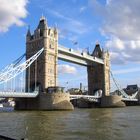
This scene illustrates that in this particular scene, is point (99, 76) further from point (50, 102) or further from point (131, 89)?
point (50, 102)

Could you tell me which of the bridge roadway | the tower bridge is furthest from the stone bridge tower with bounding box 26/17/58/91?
the bridge roadway

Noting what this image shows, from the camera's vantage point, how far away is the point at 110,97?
109m

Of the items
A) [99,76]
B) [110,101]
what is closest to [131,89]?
[99,76]

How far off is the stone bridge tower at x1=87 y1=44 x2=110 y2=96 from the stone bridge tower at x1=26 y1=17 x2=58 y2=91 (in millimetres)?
31710

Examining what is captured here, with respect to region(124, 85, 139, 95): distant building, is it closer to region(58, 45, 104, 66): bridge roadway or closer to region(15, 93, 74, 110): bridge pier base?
region(58, 45, 104, 66): bridge roadway

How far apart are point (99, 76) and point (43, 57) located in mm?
37370

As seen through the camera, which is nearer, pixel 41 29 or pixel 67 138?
pixel 67 138

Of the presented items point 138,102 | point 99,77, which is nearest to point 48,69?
point 99,77

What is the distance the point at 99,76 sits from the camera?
124812 millimetres

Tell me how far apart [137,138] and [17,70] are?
6067 cm

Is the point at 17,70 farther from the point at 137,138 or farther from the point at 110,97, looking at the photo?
the point at 137,138

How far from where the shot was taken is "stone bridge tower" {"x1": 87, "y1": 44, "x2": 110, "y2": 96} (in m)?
124

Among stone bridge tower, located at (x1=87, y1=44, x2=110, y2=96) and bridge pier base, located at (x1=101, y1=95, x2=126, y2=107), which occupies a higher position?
stone bridge tower, located at (x1=87, y1=44, x2=110, y2=96)

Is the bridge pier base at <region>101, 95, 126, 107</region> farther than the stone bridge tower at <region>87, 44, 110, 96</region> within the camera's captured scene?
No
